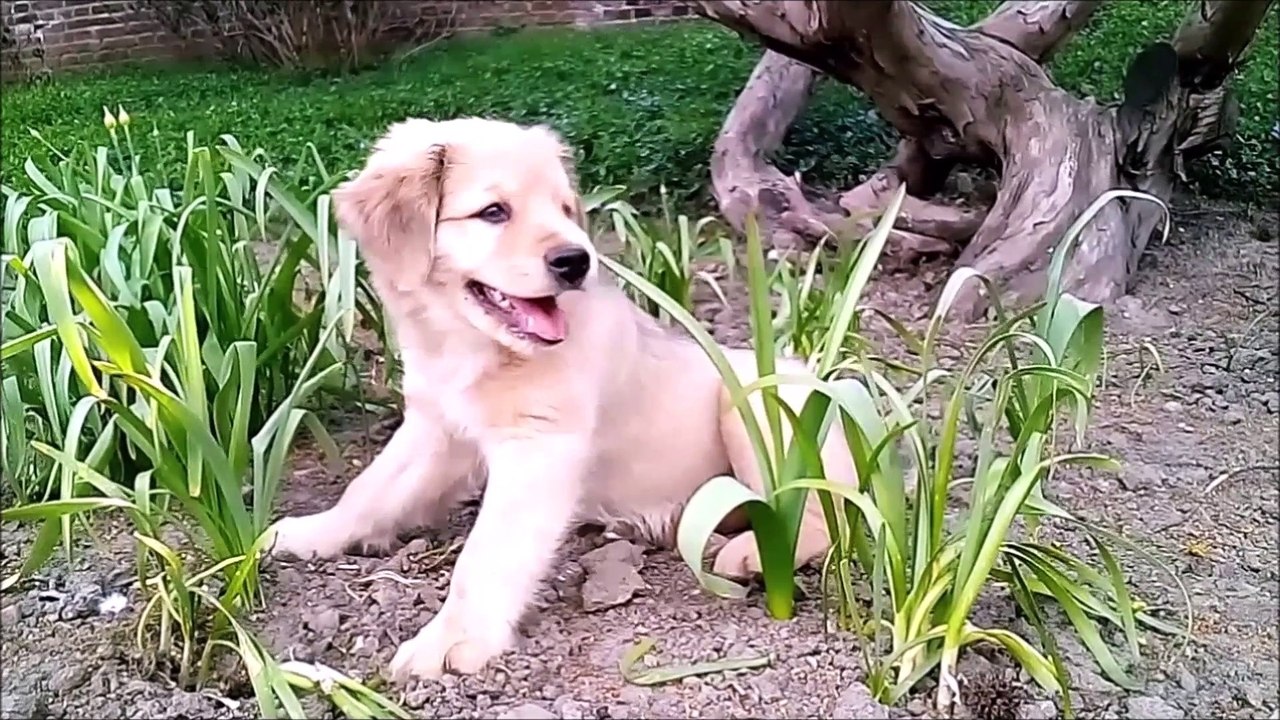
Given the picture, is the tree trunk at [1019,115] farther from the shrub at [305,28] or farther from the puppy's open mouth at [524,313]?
the puppy's open mouth at [524,313]

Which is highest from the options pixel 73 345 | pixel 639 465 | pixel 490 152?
pixel 490 152

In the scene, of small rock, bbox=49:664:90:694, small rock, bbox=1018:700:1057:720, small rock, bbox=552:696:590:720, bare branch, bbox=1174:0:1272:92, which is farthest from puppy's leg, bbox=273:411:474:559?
bare branch, bbox=1174:0:1272:92

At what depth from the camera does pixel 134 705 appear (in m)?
1.11

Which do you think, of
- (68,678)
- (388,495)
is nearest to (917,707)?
(388,495)

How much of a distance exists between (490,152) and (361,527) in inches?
17.1

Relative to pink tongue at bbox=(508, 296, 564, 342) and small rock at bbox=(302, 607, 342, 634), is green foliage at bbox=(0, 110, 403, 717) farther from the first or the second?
pink tongue at bbox=(508, 296, 564, 342)

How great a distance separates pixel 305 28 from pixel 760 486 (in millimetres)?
1508

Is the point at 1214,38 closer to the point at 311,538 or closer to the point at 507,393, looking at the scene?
the point at 507,393

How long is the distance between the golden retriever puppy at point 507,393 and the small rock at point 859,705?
0.78 ft

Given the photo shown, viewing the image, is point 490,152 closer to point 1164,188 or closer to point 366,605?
point 366,605

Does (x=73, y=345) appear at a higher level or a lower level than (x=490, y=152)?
lower

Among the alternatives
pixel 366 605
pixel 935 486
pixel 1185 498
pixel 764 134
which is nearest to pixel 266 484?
pixel 366 605

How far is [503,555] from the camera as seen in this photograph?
119cm

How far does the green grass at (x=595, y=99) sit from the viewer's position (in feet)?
7.00
